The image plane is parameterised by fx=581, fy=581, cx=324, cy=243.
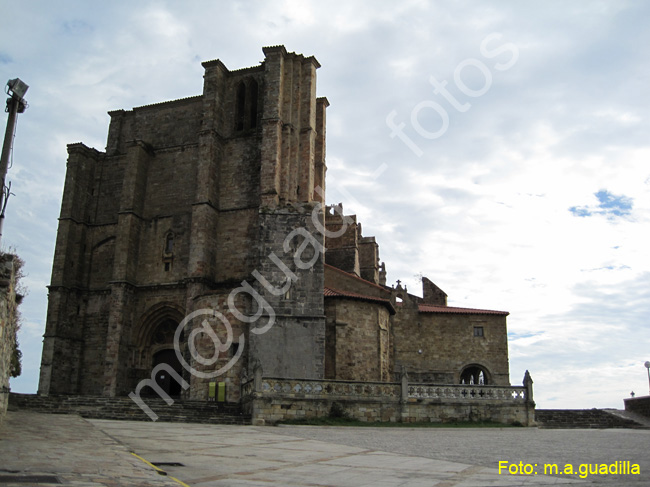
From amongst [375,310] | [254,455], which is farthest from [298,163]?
[254,455]

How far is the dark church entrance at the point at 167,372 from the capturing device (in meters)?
32.4

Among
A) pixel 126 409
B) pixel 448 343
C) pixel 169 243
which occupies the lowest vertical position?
pixel 126 409

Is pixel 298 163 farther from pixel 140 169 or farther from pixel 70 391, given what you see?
pixel 70 391

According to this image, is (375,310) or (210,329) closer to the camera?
(210,329)

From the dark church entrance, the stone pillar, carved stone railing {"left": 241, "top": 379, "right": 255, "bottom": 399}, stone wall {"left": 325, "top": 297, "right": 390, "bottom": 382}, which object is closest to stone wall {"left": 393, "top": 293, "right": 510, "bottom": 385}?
stone wall {"left": 325, "top": 297, "right": 390, "bottom": 382}

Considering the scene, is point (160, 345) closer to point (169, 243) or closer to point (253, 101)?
point (169, 243)

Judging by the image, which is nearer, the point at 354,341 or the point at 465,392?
the point at 465,392

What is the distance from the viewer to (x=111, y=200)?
3678cm

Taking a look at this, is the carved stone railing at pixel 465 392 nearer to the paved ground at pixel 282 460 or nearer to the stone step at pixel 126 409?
the stone step at pixel 126 409

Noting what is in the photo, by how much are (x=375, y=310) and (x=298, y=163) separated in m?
10.6

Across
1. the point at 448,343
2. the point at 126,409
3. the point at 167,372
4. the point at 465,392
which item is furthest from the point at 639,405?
the point at 167,372

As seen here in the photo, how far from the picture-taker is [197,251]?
31625 millimetres

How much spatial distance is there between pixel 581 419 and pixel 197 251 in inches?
797

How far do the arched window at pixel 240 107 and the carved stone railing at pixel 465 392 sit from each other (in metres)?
20.9
